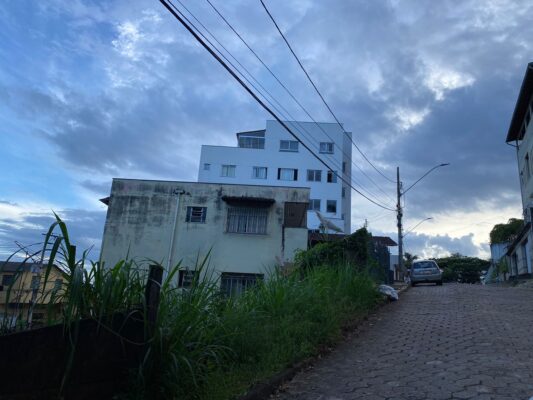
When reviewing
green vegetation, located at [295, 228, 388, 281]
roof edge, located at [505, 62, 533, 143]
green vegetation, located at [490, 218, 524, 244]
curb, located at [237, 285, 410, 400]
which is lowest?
curb, located at [237, 285, 410, 400]

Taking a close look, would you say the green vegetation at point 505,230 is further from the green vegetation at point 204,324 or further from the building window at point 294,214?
the green vegetation at point 204,324

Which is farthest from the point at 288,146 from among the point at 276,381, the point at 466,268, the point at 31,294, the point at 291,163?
the point at 31,294

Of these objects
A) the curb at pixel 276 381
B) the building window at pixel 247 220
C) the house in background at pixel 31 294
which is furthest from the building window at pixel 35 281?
the building window at pixel 247 220

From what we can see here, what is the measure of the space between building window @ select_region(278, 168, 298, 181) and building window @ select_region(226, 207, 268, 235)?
23.0m

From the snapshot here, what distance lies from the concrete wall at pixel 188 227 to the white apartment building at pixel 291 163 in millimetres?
21855

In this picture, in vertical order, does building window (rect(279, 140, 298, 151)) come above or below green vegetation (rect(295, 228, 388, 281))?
above

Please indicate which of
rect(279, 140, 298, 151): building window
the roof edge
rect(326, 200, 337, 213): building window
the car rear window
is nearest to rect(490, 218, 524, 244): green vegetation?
the roof edge

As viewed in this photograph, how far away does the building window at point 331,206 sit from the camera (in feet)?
160

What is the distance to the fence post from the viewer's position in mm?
4285

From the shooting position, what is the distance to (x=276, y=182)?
162 feet

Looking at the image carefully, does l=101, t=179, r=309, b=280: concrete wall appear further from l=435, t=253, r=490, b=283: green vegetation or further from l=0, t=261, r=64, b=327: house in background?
l=435, t=253, r=490, b=283: green vegetation

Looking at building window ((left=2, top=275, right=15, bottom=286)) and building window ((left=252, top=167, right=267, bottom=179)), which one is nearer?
building window ((left=2, top=275, right=15, bottom=286))

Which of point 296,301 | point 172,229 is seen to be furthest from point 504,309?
point 172,229

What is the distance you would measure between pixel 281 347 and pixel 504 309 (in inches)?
312
